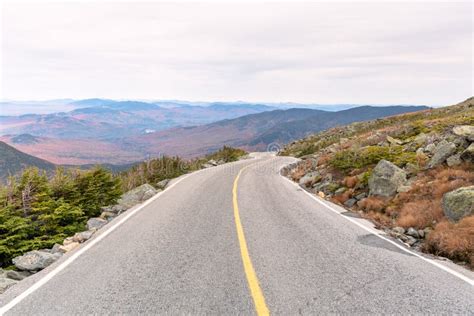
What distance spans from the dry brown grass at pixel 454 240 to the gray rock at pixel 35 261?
8645 mm

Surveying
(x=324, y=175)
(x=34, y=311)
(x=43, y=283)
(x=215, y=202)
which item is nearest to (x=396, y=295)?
(x=34, y=311)

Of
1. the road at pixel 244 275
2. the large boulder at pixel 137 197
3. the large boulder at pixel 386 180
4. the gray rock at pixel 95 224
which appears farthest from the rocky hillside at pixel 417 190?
the gray rock at pixel 95 224

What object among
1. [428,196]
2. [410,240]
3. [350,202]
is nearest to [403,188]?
[428,196]

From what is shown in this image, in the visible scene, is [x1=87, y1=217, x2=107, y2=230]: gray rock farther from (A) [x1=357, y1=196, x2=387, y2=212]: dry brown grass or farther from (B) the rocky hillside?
(A) [x1=357, y1=196, x2=387, y2=212]: dry brown grass

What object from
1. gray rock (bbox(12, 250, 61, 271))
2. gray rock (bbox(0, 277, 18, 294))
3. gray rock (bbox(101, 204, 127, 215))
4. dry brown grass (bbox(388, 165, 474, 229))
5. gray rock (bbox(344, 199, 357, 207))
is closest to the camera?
gray rock (bbox(0, 277, 18, 294))

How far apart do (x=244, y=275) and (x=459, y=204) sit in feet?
20.5

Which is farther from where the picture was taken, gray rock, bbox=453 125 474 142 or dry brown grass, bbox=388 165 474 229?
gray rock, bbox=453 125 474 142

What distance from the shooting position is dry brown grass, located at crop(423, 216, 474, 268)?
6.64 meters

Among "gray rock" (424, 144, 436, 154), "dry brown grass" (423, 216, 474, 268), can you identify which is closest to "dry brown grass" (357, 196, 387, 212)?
"dry brown grass" (423, 216, 474, 268)

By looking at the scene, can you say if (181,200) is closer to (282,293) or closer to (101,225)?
(101,225)

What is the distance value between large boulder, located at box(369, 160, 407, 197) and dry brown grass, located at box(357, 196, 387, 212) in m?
0.33

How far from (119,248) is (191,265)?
2.22 meters

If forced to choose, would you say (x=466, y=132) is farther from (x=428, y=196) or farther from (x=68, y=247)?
(x=68, y=247)

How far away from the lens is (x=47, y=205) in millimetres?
11914
